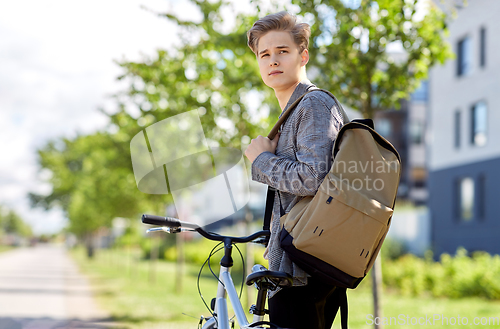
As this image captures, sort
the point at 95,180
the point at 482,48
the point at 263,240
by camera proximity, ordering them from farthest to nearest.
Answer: the point at 95,180 < the point at 482,48 < the point at 263,240

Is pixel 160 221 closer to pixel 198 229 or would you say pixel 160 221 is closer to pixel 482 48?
pixel 198 229

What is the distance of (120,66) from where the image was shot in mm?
9375

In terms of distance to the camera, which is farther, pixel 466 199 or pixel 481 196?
pixel 466 199

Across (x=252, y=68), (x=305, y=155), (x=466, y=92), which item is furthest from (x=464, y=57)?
(x=305, y=155)

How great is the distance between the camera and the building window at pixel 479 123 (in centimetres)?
1850

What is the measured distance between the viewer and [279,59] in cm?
211

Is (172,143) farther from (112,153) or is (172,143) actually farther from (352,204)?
(112,153)

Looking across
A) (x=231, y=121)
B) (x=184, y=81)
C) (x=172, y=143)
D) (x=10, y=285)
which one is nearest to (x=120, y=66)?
(x=184, y=81)

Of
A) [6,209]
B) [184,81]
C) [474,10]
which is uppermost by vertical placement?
[474,10]

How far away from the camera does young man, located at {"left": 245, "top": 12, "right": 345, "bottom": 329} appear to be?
6.10 feet

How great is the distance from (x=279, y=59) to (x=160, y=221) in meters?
0.84

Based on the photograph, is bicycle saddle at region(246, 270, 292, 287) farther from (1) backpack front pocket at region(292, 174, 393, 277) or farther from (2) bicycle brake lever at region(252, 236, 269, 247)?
(2) bicycle brake lever at region(252, 236, 269, 247)

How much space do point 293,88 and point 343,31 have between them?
3.64 metres

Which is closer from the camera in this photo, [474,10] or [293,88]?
[293,88]
